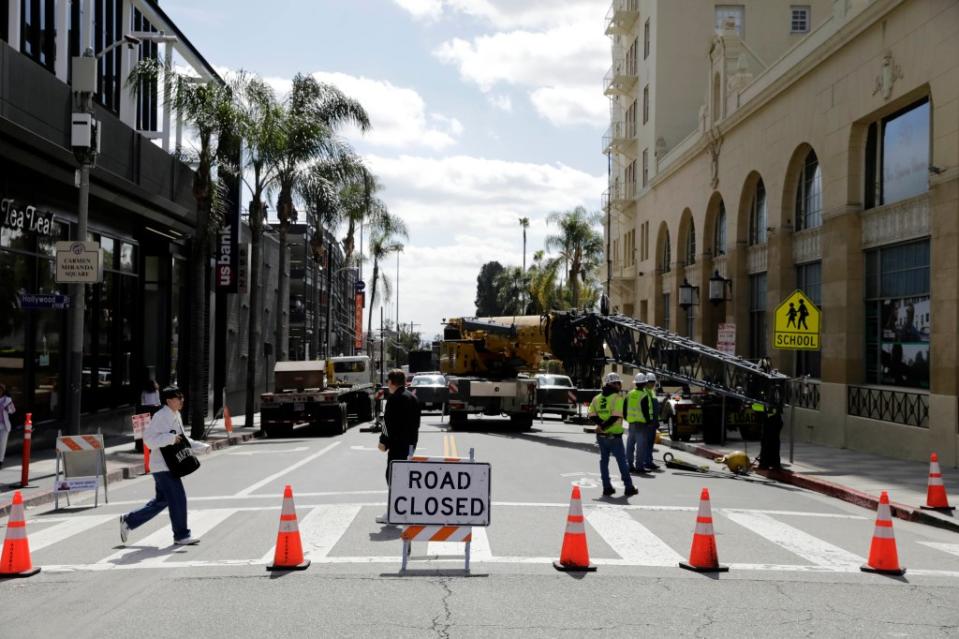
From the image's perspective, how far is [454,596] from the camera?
26.8 ft

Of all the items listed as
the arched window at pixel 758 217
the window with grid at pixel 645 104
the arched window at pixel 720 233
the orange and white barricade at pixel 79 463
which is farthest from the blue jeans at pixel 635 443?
the window with grid at pixel 645 104

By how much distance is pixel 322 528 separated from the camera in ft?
37.3

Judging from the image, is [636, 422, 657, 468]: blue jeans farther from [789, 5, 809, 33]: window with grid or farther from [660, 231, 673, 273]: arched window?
[789, 5, 809, 33]: window with grid

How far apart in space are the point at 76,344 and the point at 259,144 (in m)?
14.3

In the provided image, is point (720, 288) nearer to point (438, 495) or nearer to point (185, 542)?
point (185, 542)

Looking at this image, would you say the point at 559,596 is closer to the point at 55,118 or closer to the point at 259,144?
the point at 55,118

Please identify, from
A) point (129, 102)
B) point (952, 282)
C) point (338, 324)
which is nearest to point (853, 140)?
point (952, 282)

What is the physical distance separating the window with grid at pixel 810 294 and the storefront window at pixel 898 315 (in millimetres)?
3111

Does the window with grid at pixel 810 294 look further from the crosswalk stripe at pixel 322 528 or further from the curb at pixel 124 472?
the crosswalk stripe at pixel 322 528

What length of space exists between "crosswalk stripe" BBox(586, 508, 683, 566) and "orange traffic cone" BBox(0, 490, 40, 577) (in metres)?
5.68

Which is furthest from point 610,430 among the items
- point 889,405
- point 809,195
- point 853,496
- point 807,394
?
point 809,195

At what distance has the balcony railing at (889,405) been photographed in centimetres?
2072

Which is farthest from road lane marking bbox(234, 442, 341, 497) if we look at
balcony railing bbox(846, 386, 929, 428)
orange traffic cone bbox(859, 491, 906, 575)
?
balcony railing bbox(846, 386, 929, 428)

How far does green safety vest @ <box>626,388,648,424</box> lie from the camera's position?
17438mm
